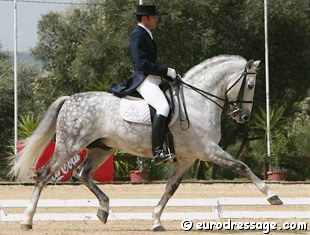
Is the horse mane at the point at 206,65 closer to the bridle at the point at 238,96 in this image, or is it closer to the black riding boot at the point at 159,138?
the bridle at the point at 238,96

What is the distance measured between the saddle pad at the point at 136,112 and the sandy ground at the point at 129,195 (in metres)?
1.23

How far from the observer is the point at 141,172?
2311 centimetres

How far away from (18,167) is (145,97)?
5.86 ft

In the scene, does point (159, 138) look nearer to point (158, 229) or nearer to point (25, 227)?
point (158, 229)

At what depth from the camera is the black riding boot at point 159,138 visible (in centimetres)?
1042

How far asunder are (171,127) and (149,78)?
606 mm

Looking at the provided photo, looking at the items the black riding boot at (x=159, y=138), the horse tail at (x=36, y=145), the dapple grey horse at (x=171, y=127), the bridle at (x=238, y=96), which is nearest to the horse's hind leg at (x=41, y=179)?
the dapple grey horse at (x=171, y=127)

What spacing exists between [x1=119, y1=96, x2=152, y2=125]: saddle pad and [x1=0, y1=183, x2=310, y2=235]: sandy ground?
1.23 m

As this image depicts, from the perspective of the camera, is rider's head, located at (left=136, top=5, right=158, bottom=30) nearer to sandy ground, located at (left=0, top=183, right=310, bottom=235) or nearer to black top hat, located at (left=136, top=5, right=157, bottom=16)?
black top hat, located at (left=136, top=5, right=157, bottom=16)

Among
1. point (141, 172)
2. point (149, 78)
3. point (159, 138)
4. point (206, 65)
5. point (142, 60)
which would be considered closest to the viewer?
point (159, 138)

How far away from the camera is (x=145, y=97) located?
10.6 m

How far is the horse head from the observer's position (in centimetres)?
1077

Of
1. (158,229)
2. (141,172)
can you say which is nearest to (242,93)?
(158,229)

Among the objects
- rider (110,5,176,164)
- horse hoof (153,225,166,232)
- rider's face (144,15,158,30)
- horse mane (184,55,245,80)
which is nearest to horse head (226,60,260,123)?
horse mane (184,55,245,80)
